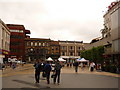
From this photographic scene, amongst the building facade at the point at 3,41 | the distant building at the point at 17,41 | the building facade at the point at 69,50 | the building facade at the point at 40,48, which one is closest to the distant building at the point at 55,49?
the building facade at the point at 40,48

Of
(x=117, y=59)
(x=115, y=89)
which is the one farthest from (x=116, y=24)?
(x=115, y=89)

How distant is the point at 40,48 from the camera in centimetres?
8475

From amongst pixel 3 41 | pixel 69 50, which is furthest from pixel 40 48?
pixel 3 41

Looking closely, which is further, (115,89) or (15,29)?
(15,29)

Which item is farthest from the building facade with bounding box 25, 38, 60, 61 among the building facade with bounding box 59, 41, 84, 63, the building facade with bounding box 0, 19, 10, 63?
the building facade with bounding box 0, 19, 10, 63

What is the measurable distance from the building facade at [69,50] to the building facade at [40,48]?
8.21ft

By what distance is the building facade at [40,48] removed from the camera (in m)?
83.7

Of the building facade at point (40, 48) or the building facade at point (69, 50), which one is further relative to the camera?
the building facade at point (69, 50)

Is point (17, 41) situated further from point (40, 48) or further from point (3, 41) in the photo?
point (3, 41)

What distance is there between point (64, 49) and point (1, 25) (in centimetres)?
4529

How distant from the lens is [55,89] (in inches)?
424

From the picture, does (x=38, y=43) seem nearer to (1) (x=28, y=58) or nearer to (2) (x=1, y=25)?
(1) (x=28, y=58)

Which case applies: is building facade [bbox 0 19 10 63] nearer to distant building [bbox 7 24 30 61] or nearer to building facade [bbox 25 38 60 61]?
distant building [bbox 7 24 30 61]

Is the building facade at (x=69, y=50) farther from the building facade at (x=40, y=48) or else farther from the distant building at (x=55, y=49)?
the building facade at (x=40, y=48)
